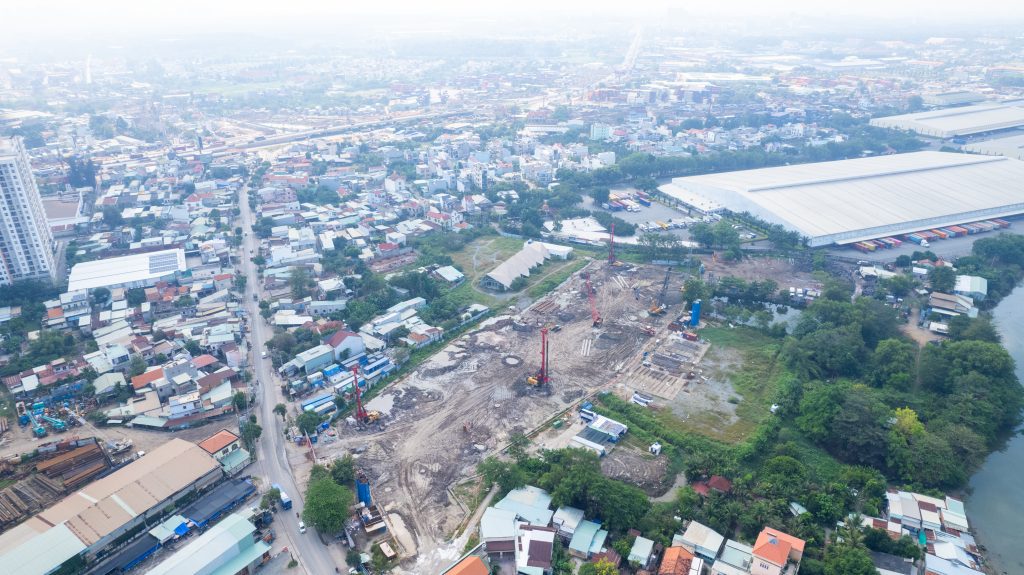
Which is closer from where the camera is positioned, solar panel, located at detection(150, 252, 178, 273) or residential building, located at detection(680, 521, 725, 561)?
residential building, located at detection(680, 521, 725, 561)

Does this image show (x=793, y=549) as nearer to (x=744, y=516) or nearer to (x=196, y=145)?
(x=744, y=516)

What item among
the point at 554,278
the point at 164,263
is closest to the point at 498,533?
the point at 554,278

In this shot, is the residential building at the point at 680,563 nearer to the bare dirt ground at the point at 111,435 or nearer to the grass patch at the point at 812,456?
the grass patch at the point at 812,456

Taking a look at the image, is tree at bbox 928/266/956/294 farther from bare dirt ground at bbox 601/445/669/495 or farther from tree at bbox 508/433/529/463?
tree at bbox 508/433/529/463

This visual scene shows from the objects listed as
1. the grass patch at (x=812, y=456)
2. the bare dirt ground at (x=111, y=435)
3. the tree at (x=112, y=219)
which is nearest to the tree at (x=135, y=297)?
the bare dirt ground at (x=111, y=435)

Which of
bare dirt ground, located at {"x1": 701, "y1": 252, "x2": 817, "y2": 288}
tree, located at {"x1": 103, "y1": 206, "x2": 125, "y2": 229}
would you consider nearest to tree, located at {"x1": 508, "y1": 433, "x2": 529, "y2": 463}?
bare dirt ground, located at {"x1": 701, "y1": 252, "x2": 817, "y2": 288}

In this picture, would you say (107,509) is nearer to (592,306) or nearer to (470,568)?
(470,568)
